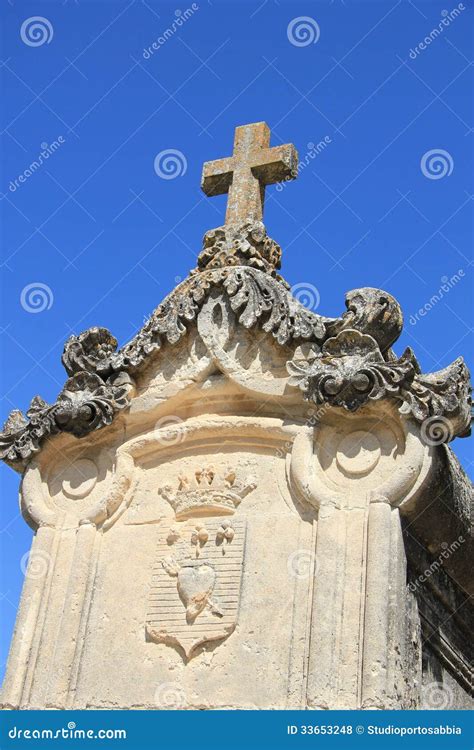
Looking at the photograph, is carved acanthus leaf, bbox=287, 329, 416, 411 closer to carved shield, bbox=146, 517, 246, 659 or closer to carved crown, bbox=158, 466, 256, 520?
carved crown, bbox=158, 466, 256, 520

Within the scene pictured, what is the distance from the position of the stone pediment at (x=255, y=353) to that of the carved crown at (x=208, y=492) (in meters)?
0.66

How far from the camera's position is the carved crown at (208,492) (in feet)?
23.5

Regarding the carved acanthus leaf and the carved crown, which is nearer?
the carved acanthus leaf

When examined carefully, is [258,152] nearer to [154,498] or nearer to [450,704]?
[154,498]

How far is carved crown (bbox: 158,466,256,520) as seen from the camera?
23.5ft

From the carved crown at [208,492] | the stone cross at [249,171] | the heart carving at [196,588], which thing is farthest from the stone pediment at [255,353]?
the heart carving at [196,588]

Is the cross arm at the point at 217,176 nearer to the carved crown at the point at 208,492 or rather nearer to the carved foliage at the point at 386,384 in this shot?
the carved foliage at the point at 386,384

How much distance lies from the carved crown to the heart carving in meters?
0.41

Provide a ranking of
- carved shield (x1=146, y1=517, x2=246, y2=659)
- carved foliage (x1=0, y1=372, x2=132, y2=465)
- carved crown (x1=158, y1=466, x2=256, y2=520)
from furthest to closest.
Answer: carved foliage (x1=0, y1=372, x2=132, y2=465) → carved crown (x1=158, y1=466, x2=256, y2=520) → carved shield (x1=146, y1=517, x2=246, y2=659)

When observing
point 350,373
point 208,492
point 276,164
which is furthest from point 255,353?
point 276,164

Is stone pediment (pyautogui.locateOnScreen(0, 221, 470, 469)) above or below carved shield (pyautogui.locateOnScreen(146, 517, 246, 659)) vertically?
above

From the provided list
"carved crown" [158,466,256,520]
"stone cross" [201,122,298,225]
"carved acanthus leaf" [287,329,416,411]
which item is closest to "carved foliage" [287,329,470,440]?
"carved acanthus leaf" [287,329,416,411]

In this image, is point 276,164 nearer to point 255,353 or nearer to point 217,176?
point 217,176

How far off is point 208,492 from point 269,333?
120 cm
